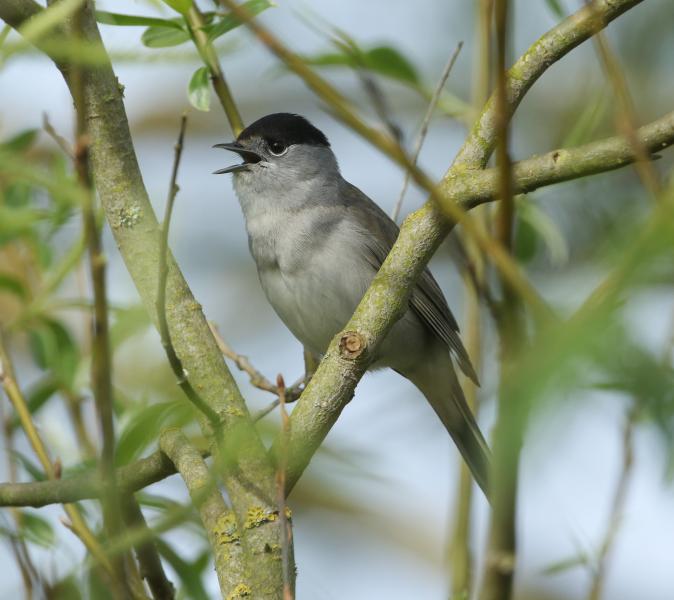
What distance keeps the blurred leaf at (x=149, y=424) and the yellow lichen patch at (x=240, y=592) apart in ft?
1.19

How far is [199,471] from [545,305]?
4.31 ft

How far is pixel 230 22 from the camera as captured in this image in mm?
2389

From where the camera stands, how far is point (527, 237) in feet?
11.0

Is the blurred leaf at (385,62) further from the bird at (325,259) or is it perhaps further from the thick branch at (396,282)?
the bird at (325,259)

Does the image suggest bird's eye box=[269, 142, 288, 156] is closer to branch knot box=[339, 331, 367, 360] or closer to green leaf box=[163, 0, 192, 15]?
green leaf box=[163, 0, 192, 15]

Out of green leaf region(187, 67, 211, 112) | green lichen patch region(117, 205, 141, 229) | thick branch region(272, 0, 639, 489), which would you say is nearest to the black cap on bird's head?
green leaf region(187, 67, 211, 112)

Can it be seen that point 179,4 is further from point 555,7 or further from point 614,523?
point 614,523

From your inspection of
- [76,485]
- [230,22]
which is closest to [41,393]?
[76,485]

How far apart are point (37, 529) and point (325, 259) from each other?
200cm

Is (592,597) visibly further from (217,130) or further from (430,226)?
(217,130)

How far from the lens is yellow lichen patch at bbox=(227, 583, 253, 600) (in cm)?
195

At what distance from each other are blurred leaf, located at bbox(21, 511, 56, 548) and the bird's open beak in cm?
208

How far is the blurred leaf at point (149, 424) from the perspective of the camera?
1.74m

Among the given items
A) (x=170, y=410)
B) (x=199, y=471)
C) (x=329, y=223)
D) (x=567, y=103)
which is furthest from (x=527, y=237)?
(x=567, y=103)
